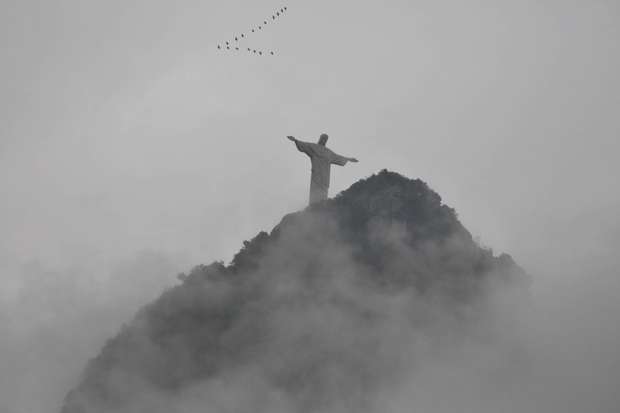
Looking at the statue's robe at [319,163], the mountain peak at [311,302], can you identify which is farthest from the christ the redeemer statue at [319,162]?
the mountain peak at [311,302]

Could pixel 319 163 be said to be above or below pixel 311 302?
above

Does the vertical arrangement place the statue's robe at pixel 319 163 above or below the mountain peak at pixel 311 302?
above

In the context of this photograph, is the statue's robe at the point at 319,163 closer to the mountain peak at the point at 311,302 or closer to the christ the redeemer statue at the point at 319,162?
the christ the redeemer statue at the point at 319,162

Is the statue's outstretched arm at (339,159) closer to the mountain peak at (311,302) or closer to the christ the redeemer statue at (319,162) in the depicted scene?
the christ the redeemer statue at (319,162)

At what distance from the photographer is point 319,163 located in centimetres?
4906

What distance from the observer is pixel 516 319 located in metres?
44.4

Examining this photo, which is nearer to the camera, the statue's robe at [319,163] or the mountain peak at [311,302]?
the mountain peak at [311,302]

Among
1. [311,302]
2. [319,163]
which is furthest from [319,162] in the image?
[311,302]

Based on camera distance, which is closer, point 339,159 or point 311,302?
point 311,302

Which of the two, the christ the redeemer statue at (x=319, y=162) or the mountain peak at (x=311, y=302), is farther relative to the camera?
the christ the redeemer statue at (x=319, y=162)

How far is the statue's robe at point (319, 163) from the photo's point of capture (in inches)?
1933

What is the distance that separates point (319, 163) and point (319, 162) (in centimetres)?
6

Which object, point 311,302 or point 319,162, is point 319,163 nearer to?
point 319,162

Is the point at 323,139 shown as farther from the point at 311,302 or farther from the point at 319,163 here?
the point at 311,302
